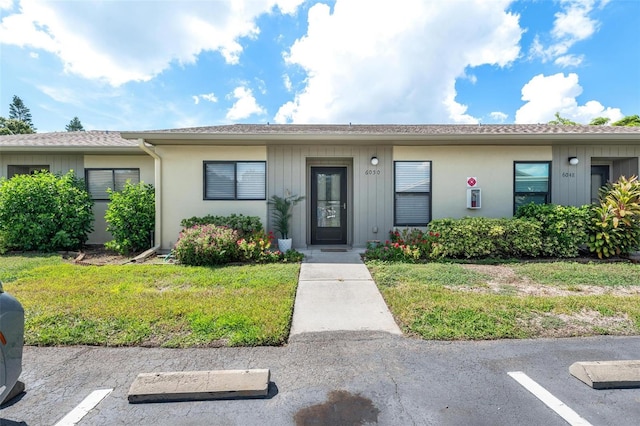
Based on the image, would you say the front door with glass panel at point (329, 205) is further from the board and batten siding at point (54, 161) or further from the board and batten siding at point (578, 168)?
the board and batten siding at point (54, 161)

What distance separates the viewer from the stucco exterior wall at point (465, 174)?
7.53 metres

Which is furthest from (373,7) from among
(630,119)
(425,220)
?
(630,119)

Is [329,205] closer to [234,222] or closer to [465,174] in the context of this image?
[234,222]

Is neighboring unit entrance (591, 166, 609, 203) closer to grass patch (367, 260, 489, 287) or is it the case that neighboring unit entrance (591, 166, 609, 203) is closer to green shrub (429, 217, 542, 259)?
green shrub (429, 217, 542, 259)

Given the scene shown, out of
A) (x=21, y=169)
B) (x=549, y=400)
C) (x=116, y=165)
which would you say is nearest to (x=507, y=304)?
(x=549, y=400)

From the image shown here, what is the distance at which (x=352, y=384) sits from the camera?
7.63ft

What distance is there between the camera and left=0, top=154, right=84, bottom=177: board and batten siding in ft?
27.3

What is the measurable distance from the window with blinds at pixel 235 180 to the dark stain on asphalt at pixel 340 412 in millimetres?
5866

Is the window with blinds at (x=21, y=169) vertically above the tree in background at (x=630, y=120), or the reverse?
the tree in background at (x=630, y=120)

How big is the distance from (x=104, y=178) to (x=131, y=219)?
238 centimetres

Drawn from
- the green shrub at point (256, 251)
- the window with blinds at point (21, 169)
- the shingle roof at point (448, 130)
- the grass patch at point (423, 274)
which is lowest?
the grass patch at point (423, 274)

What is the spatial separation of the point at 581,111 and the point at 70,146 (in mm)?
30065

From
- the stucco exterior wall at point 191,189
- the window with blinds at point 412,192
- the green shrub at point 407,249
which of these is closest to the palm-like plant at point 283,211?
the stucco exterior wall at point 191,189

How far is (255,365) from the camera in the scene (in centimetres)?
259
